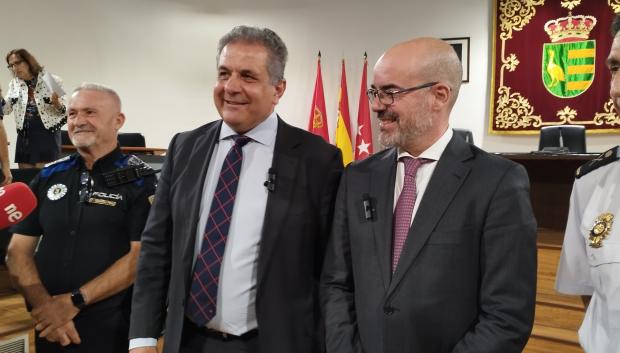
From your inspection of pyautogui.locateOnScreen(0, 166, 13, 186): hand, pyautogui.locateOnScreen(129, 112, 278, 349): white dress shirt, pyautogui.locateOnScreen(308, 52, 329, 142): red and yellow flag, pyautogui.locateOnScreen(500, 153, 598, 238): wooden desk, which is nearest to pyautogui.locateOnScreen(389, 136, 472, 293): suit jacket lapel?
pyautogui.locateOnScreen(129, 112, 278, 349): white dress shirt

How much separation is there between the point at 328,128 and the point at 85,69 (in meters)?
3.40

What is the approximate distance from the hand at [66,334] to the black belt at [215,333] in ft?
1.89

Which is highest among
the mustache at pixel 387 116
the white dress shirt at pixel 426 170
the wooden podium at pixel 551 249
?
the mustache at pixel 387 116

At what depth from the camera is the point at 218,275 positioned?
4.45 ft

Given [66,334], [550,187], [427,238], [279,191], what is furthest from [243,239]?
[550,187]

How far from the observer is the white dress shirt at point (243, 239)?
1346 mm

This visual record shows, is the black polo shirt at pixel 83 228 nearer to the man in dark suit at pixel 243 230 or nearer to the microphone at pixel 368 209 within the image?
the man in dark suit at pixel 243 230

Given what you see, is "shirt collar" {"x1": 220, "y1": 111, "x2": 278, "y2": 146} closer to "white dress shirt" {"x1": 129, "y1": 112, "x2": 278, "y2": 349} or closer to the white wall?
"white dress shirt" {"x1": 129, "y1": 112, "x2": 278, "y2": 349}

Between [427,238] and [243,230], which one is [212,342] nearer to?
[243,230]

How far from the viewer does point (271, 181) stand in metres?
1.39

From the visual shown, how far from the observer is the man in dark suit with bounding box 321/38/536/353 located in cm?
114

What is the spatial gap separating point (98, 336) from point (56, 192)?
541mm

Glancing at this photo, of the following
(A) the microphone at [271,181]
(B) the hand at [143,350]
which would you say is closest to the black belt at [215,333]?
(B) the hand at [143,350]

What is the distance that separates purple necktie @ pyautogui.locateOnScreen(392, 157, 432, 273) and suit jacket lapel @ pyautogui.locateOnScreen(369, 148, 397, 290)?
0.06 feet
